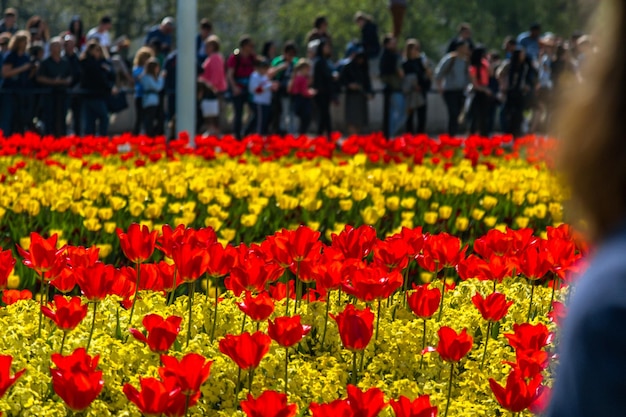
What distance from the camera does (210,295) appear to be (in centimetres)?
388

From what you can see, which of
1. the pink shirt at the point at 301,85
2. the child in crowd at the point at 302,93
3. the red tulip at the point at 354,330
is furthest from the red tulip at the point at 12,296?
the pink shirt at the point at 301,85

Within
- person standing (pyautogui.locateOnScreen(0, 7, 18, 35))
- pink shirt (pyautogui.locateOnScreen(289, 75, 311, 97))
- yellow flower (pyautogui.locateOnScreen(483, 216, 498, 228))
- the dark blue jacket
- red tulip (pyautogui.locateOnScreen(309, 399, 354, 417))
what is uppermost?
the dark blue jacket

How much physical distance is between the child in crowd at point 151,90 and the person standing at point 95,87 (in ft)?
2.72

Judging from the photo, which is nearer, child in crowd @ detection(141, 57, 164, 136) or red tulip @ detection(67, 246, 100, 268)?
red tulip @ detection(67, 246, 100, 268)

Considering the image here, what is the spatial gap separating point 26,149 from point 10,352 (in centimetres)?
703

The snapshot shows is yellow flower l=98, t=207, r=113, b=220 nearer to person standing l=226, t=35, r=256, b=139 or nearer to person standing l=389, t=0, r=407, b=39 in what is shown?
person standing l=226, t=35, r=256, b=139

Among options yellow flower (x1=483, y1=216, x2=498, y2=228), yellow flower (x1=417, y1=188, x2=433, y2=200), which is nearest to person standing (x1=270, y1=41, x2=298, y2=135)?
yellow flower (x1=417, y1=188, x2=433, y2=200)

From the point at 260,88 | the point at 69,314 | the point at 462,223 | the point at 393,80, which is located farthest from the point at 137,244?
the point at 393,80

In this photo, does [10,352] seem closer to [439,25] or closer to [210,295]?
[210,295]

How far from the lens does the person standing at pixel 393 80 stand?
18.4 metres

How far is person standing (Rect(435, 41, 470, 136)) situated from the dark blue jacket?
1775 cm

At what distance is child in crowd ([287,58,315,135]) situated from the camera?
18.4 meters

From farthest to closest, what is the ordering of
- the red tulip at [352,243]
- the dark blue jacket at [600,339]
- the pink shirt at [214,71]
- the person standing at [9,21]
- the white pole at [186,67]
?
1. the person standing at [9,21]
2. the pink shirt at [214,71]
3. the white pole at [186,67]
4. the red tulip at [352,243]
5. the dark blue jacket at [600,339]

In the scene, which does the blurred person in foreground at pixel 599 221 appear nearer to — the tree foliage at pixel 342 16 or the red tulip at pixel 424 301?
the red tulip at pixel 424 301
